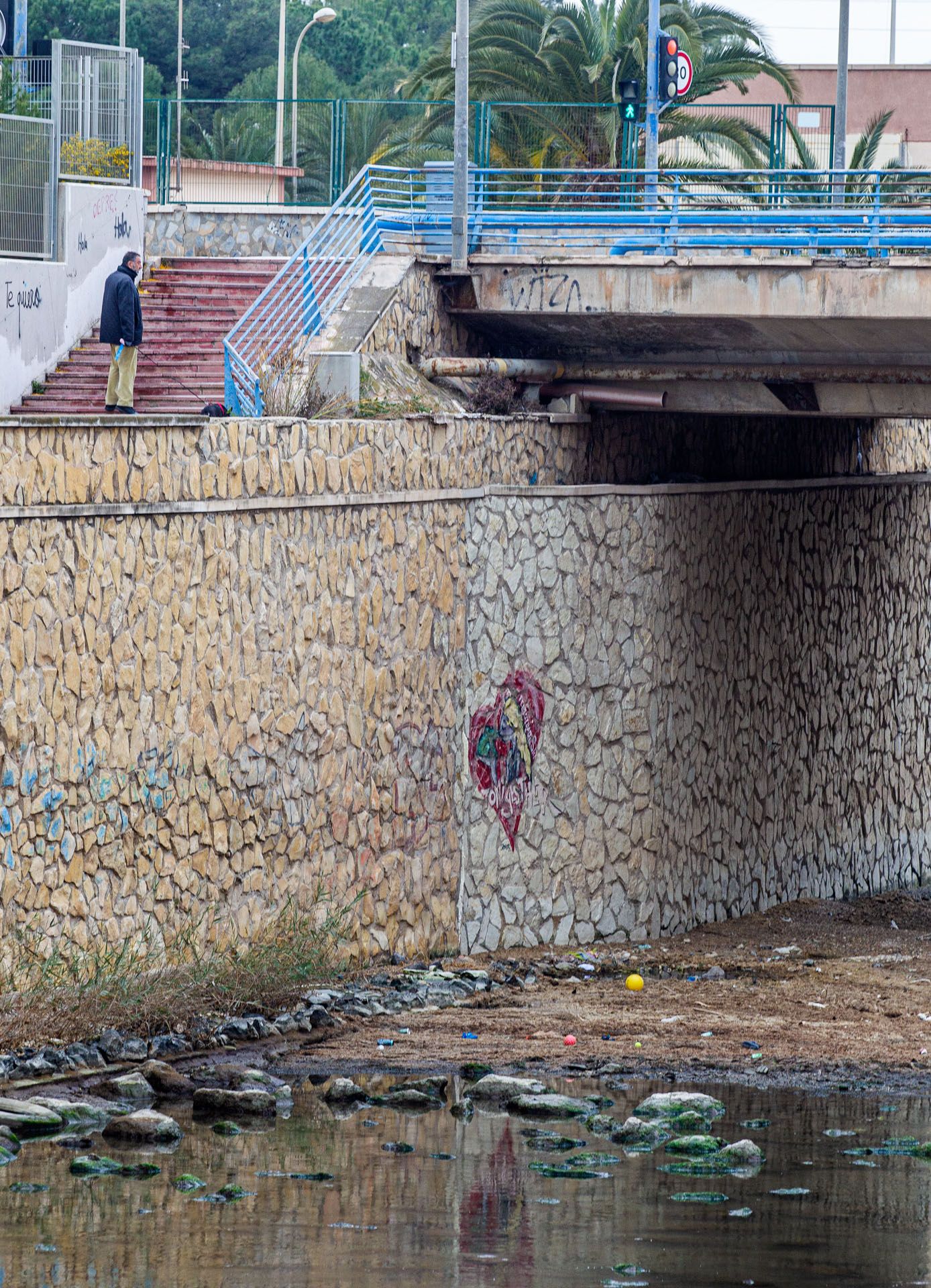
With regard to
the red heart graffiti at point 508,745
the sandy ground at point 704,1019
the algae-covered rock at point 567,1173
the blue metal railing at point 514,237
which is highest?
the blue metal railing at point 514,237

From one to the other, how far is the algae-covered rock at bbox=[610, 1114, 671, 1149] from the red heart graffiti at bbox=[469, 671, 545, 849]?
20.0 ft

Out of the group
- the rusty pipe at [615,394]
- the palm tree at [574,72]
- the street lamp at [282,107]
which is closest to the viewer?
the rusty pipe at [615,394]

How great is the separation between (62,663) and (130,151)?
10319 mm

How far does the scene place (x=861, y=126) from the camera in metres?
45.5

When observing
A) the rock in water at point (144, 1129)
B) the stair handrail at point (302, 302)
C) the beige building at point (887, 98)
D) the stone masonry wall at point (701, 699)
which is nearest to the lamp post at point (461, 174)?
the stair handrail at point (302, 302)

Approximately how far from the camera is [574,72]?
29.6 meters

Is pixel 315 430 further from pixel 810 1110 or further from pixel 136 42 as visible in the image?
pixel 136 42

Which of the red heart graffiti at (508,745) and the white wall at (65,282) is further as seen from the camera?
the white wall at (65,282)

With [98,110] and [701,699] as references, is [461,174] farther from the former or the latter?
[701,699]

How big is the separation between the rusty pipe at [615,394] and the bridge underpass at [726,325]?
0.12 metres

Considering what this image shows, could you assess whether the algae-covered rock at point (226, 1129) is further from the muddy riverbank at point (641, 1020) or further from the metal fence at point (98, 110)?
the metal fence at point (98, 110)

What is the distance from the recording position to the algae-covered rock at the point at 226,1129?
11.2 m

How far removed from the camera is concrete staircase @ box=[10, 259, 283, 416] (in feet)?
62.0

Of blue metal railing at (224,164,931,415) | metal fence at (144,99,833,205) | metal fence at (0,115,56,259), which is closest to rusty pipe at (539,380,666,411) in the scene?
blue metal railing at (224,164,931,415)
